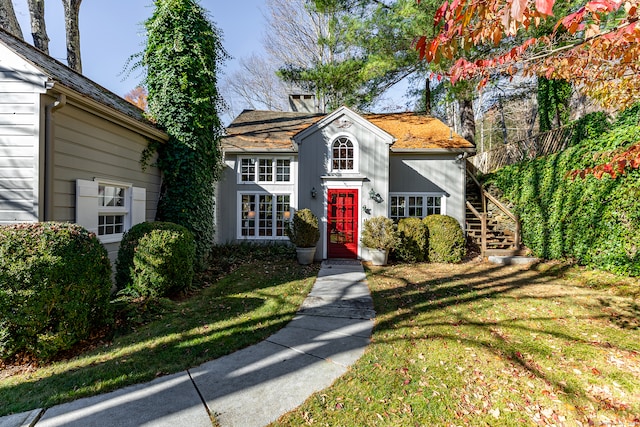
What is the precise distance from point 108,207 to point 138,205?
69 cm

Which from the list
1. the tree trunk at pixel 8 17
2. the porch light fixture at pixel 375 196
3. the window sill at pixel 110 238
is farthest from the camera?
the porch light fixture at pixel 375 196

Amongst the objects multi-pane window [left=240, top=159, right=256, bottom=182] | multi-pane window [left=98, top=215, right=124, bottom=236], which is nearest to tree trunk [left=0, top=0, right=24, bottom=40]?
multi-pane window [left=240, top=159, right=256, bottom=182]

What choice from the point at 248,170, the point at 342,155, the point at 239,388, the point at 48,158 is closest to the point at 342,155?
the point at 342,155

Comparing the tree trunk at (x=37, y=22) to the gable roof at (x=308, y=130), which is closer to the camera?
the tree trunk at (x=37, y=22)

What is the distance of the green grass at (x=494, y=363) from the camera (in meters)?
2.55

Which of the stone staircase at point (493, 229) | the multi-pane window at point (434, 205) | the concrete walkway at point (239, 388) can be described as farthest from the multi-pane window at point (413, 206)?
the concrete walkway at point (239, 388)

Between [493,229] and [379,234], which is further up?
[493,229]

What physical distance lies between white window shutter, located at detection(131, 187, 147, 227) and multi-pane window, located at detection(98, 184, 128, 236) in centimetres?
15

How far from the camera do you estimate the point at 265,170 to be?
1097 centimetres

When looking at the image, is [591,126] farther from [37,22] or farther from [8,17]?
[37,22]

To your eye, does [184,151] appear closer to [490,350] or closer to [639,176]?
[490,350]

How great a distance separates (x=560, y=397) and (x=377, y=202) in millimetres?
7009

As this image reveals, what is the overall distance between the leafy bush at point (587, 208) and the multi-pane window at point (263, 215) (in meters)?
8.17

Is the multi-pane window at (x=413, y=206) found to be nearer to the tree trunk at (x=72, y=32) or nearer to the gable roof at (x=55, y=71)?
the gable roof at (x=55, y=71)
